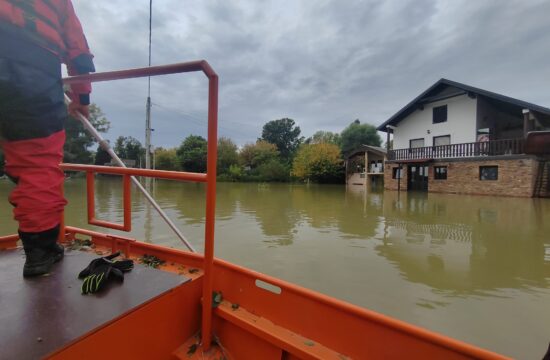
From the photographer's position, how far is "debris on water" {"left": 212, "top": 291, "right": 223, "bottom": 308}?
52.1 inches

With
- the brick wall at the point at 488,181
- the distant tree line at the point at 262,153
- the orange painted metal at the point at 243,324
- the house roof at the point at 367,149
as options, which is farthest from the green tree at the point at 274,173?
the orange painted metal at the point at 243,324

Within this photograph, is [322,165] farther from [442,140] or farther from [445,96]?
[445,96]

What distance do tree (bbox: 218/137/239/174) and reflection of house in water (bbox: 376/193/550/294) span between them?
87.7 feet

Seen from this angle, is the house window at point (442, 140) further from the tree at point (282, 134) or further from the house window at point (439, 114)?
the tree at point (282, 134)

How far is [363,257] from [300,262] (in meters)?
0.88

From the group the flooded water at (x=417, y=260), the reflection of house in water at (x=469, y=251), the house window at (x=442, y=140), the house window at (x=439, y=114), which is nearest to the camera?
the flooded water at (x=417, y=260)

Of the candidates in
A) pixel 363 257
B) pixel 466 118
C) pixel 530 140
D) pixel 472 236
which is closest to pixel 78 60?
pixel 530 140

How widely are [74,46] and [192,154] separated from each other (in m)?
33.4

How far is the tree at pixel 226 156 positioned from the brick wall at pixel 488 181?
21.9 m

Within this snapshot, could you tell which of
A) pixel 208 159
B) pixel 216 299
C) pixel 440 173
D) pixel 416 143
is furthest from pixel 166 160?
pixel 208 159

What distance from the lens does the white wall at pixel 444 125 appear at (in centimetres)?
1460

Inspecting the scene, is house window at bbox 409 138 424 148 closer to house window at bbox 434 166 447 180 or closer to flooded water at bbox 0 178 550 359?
house window at bbox 434 166 447 180

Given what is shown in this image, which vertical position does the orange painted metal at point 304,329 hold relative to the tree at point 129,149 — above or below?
below

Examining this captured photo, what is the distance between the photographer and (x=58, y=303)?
1085 mm
